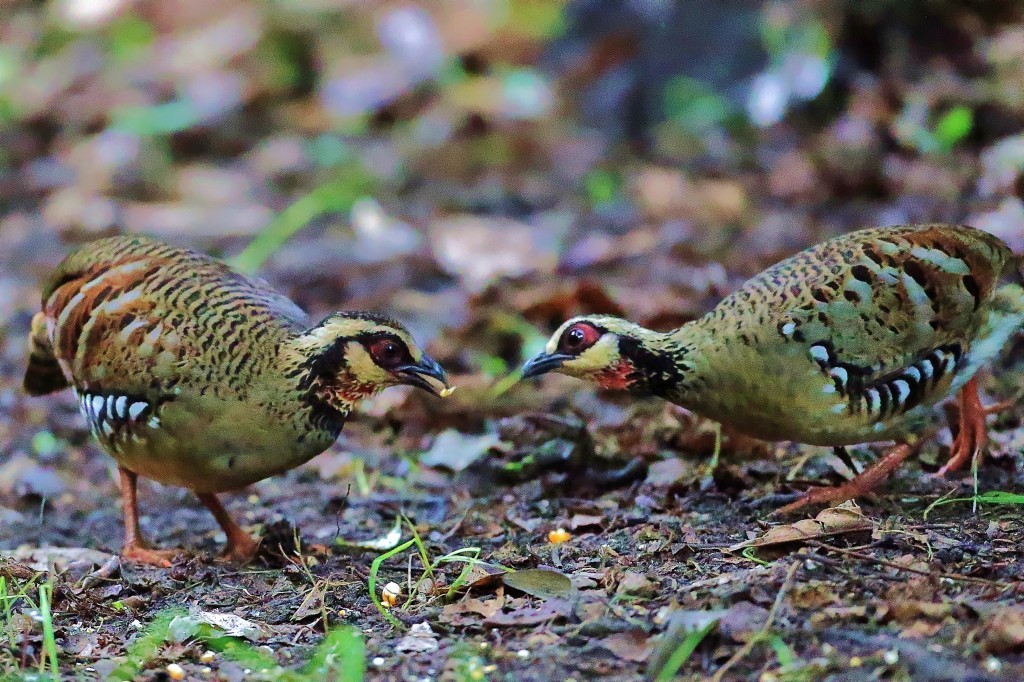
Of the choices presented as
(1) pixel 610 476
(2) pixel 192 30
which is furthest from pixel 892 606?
(2) pixel 192 30

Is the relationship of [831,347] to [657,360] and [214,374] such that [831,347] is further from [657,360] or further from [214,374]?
[214,374]

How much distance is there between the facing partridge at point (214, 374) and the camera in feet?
15.3

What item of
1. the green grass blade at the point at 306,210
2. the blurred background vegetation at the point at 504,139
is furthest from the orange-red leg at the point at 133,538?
the green grass blade at the point at 306,210

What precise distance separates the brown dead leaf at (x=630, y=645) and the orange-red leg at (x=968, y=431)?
2.05 metres

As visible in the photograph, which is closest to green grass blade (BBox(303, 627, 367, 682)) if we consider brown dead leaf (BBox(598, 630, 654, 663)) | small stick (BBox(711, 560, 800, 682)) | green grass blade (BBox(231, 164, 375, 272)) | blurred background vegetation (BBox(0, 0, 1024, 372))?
brown dead leaf (BBox(598, 630, 654, 663))

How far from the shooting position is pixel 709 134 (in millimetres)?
10875

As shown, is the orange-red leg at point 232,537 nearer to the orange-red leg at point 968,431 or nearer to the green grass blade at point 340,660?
the green grass blade at point 340,660

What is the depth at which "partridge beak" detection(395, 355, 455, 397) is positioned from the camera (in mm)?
4621

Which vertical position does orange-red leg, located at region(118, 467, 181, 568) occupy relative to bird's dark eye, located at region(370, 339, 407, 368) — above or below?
below

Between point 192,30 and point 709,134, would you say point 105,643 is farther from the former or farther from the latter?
point 192,30

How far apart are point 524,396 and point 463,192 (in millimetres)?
4443

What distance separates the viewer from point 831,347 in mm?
4637

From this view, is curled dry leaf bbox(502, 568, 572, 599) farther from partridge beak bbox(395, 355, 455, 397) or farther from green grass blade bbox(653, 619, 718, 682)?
partridge beak bbox(395, 355, 455, 397)

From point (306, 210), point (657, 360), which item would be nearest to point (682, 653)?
point (657, 360)
